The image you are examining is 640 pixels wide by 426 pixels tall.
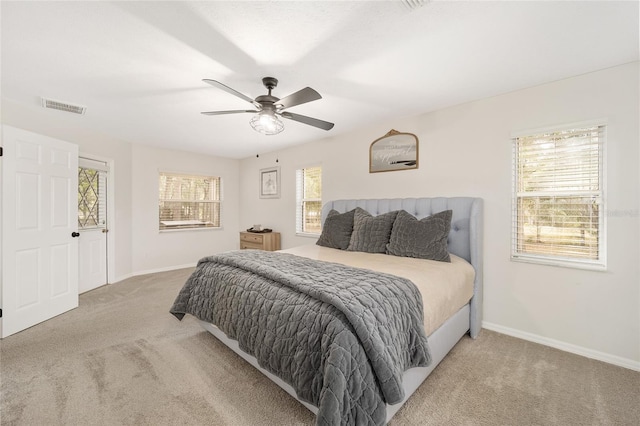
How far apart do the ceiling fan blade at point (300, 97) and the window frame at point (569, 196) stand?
2.05m

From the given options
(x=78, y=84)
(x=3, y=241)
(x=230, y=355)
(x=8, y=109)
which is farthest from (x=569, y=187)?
(x=8, y=109)

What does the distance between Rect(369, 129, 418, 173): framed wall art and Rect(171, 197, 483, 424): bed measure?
80cm

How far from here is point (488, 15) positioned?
1.59 meters

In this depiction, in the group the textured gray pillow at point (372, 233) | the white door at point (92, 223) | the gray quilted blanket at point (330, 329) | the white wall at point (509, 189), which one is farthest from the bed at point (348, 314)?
the white door at point (92, 223)

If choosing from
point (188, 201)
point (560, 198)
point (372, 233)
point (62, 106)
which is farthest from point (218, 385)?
point (188, 201)

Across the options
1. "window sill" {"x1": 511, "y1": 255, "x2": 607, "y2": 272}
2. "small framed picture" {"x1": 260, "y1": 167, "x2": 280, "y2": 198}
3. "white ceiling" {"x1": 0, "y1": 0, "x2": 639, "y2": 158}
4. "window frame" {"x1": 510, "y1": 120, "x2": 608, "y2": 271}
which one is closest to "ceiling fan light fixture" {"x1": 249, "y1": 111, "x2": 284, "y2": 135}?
"white ceiling" {"x1": 0, "y1": 0, "x2": 639, "y2": 158}

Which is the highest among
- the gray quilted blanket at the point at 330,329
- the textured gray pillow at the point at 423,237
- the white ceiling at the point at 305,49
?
the white ceiling at the point at 305,49

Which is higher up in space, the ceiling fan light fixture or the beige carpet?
the ceiling fan light fixture

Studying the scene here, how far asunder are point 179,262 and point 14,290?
2691 mm

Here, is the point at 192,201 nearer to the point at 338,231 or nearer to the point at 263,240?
the point at 263,240

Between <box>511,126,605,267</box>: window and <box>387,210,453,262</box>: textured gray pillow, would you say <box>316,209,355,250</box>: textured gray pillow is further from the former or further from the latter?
<box>511,126,605,267</box>: window

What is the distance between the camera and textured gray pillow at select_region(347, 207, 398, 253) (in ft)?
9.77

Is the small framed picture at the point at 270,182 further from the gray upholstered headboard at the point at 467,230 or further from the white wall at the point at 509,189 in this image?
the gray upholstered headboard at the point at 467,230

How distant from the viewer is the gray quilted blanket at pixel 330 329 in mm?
1243
